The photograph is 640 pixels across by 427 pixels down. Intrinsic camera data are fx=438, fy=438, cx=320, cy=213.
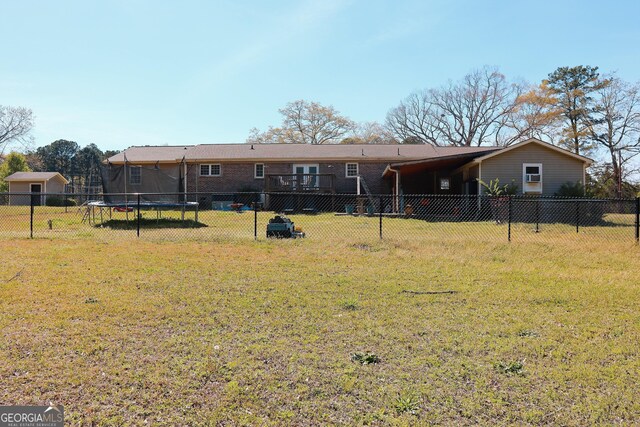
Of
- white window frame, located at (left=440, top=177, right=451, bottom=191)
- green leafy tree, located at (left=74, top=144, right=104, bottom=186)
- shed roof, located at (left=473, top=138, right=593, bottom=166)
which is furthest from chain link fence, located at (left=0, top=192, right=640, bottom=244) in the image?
green leafy tree, located at (left=74, top=144, right=104, bottom=186)

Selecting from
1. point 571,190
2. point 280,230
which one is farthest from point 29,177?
point 571,190

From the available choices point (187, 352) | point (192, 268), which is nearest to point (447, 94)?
point (192, 268)

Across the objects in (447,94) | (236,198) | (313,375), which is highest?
(447,94)

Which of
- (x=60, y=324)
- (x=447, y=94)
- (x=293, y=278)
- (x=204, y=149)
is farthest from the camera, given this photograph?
(x=447, y=94)

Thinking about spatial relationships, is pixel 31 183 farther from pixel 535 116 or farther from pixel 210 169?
pixel 535 116

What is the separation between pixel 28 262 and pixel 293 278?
4.55 metres

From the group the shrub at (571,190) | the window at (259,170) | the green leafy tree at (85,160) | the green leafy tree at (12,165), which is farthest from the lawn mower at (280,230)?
the green leafy tree at (85,160)

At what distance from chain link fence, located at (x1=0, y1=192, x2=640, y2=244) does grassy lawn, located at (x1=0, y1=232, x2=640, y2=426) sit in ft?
14.4

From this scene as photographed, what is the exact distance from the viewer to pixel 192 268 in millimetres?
6906

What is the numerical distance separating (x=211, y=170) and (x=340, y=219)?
41.4 feet

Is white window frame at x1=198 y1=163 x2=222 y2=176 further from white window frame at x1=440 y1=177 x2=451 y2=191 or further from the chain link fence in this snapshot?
white window frame at x1=440 y1=177 x2=451 y2=191

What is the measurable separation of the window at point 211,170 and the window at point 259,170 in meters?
2.19

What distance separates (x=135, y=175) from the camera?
695 inches

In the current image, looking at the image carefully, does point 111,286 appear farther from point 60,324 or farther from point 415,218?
point 415,218
